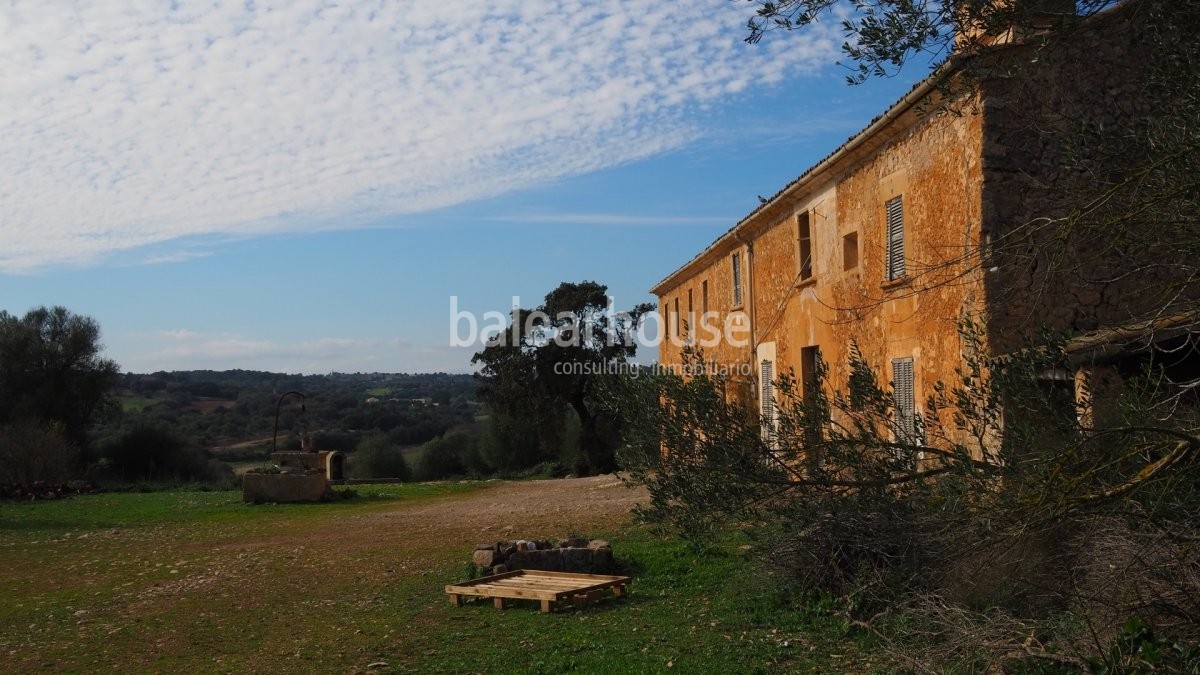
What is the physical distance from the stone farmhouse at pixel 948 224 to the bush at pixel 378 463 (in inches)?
1004

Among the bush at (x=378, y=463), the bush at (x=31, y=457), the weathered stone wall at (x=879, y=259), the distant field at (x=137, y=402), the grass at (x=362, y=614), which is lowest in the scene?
the bush at (x=378, y=463)

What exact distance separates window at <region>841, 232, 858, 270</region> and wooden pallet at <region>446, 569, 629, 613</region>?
252 inches

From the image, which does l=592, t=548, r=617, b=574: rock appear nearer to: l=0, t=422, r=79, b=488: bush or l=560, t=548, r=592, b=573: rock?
l=560, t=548, r=592, b=573: rock

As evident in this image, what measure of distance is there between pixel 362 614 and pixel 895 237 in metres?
8.07

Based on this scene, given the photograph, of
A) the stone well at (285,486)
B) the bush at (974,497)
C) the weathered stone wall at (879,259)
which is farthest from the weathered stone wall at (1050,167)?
the stone well at (285,486)

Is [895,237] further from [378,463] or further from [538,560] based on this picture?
[378,463]

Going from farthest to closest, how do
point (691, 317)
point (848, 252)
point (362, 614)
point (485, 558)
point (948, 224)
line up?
1. point (691, 317)
2. point (848, 252)
3. point (485, 558)
4. point (948, 224)
5. point (362, 614)

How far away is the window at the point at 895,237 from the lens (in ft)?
40.1

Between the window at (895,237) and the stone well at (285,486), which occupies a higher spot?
the window at (895,237)

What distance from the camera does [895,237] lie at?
1245cm

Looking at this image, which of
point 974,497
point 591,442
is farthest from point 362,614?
point 591,442

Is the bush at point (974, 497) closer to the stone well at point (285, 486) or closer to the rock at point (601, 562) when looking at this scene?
the rock at point (601, 562)

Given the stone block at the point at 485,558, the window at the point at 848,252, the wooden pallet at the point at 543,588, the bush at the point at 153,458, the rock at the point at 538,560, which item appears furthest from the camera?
the bush at the point at 153,458

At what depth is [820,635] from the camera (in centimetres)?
764
